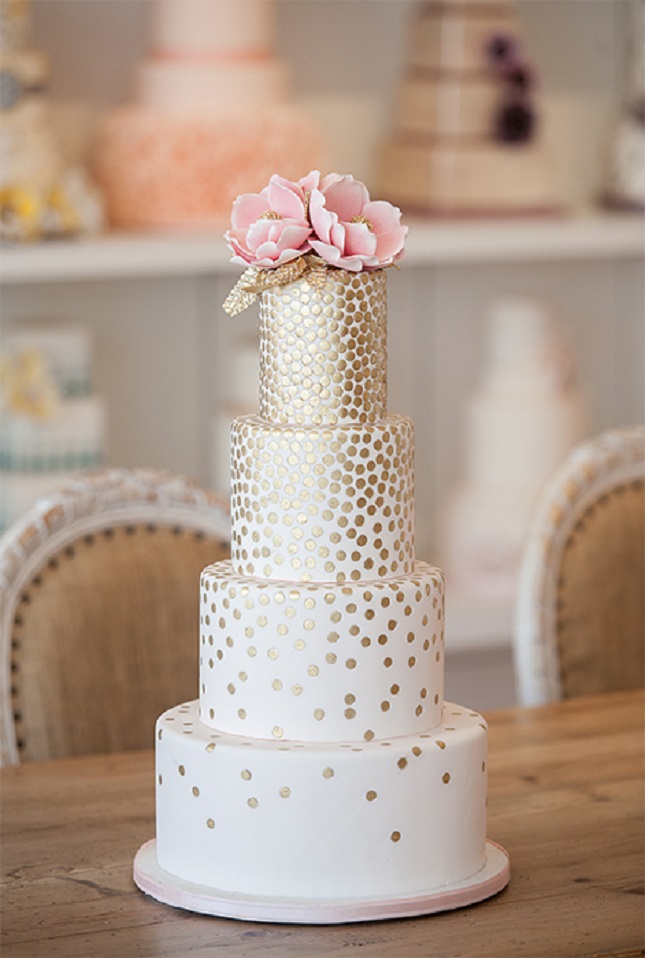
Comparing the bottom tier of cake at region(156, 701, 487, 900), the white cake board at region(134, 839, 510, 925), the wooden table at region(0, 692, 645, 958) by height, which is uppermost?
the bottom tier of cake at region(156, 701, 487, 900)

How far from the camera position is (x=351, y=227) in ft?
3.04

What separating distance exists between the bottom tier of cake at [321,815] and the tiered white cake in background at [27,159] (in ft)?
3.84

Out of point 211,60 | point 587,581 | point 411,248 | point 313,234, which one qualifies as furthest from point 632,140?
point 313,234

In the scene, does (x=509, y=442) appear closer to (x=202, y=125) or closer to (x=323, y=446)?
(x=202, y=125)

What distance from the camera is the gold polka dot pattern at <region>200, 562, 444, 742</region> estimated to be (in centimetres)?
92

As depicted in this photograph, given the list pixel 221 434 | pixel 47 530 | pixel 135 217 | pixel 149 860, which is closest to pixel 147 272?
pixel 135 217

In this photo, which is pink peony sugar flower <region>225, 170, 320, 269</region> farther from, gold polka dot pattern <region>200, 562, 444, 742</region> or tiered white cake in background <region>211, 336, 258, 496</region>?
tiered white cake in background <region>211, 336, 258, 496</region>

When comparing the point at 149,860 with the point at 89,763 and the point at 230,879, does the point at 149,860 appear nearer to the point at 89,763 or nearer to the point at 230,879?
the point at 230,879

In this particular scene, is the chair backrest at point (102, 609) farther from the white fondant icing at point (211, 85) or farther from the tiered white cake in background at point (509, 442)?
the tiered white cake in background at point (509, 442)

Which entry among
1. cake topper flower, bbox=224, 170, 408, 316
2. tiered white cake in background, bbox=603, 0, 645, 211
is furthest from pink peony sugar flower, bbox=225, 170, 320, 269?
tiered white cake in background, bbox=603, 0, 645, 211

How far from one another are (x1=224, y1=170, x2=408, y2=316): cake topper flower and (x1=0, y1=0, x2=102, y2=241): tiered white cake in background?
3.58ft

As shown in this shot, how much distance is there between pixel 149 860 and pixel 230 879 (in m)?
0.07

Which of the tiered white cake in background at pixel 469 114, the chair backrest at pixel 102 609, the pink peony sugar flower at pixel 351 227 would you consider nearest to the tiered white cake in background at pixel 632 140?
the tiered white cake in background at pixel 469 114

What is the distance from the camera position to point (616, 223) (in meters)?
2.36
